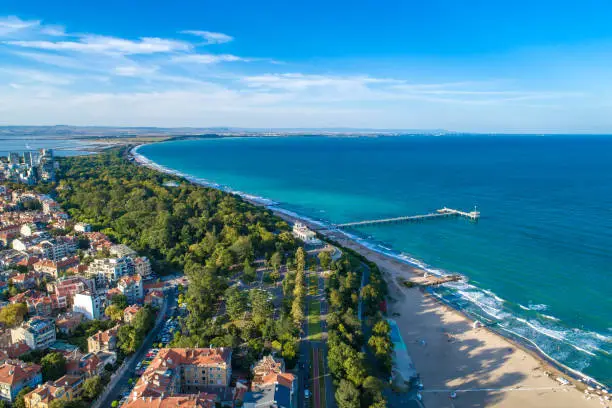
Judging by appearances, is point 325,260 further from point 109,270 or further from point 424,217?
point 424,217

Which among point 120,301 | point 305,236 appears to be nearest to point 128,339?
point 120,301

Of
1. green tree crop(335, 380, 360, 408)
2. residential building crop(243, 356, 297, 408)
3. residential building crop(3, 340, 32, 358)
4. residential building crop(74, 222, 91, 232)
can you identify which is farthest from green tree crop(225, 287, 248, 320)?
residential building crop(74, 222, 91, 232)

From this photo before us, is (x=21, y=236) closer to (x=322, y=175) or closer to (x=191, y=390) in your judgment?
(x=191, y=390)

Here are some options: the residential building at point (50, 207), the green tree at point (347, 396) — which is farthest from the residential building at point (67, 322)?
the residential building at point (50, 207)

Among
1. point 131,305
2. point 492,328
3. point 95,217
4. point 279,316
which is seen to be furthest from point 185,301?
point 95,217

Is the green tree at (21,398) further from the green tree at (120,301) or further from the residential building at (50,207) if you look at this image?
the residential building at (50,207)
